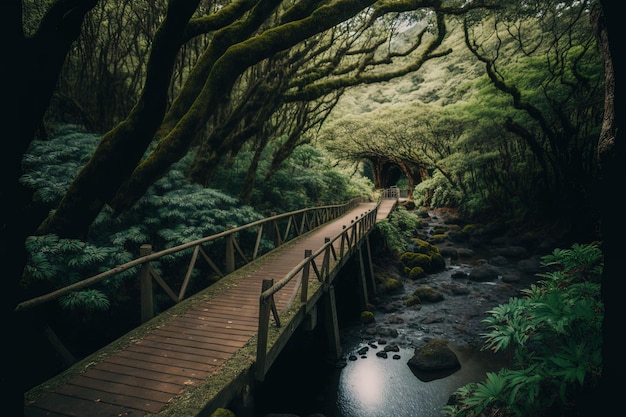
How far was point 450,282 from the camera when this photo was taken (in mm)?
14984

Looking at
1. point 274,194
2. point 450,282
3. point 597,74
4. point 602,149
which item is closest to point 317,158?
point 274,194

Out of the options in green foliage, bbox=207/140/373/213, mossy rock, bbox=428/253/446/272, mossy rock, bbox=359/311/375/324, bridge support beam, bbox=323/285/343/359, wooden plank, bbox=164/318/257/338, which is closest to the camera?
wooden plank, bbox=164/318/257/338

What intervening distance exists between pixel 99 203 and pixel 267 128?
8.82 meters

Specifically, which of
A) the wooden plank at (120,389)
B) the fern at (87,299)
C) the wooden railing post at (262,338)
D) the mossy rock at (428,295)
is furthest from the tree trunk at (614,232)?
the mossy rock at (428,295)

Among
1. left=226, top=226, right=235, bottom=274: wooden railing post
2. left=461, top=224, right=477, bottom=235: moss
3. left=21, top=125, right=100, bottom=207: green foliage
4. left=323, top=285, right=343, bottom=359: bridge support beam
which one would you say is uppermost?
left=21, top=125, right=100, bottom=207: green foliage

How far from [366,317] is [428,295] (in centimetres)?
318

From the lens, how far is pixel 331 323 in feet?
28.8

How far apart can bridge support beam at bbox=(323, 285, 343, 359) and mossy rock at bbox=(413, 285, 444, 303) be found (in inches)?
203

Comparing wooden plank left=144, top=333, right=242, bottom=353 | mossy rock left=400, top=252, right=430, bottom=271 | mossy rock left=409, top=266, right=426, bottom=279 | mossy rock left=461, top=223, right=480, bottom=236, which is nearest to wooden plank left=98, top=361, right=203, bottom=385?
wooden plank left=144, top=333, right=242, bottom=353

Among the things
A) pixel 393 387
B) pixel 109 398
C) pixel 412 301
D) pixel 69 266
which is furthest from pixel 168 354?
pixel 412 301

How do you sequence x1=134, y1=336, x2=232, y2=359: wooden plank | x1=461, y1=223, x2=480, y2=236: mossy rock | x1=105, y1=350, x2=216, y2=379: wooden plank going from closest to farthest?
x1=105, y1=350, x2=216, y2=379: wooden plank → x1=134, y1=336, x2=232, y2=359: wooden plank → x1=461, y1=223, x2=480, y2=236: mossy rock

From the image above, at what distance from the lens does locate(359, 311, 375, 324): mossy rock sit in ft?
36.5

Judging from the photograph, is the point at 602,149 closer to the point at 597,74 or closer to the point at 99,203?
the point at 99,203

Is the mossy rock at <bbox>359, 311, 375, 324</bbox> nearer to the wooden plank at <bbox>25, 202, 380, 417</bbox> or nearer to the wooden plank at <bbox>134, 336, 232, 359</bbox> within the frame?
the wooden plank at <bbox>25, 202, 380, 417</bbox>
